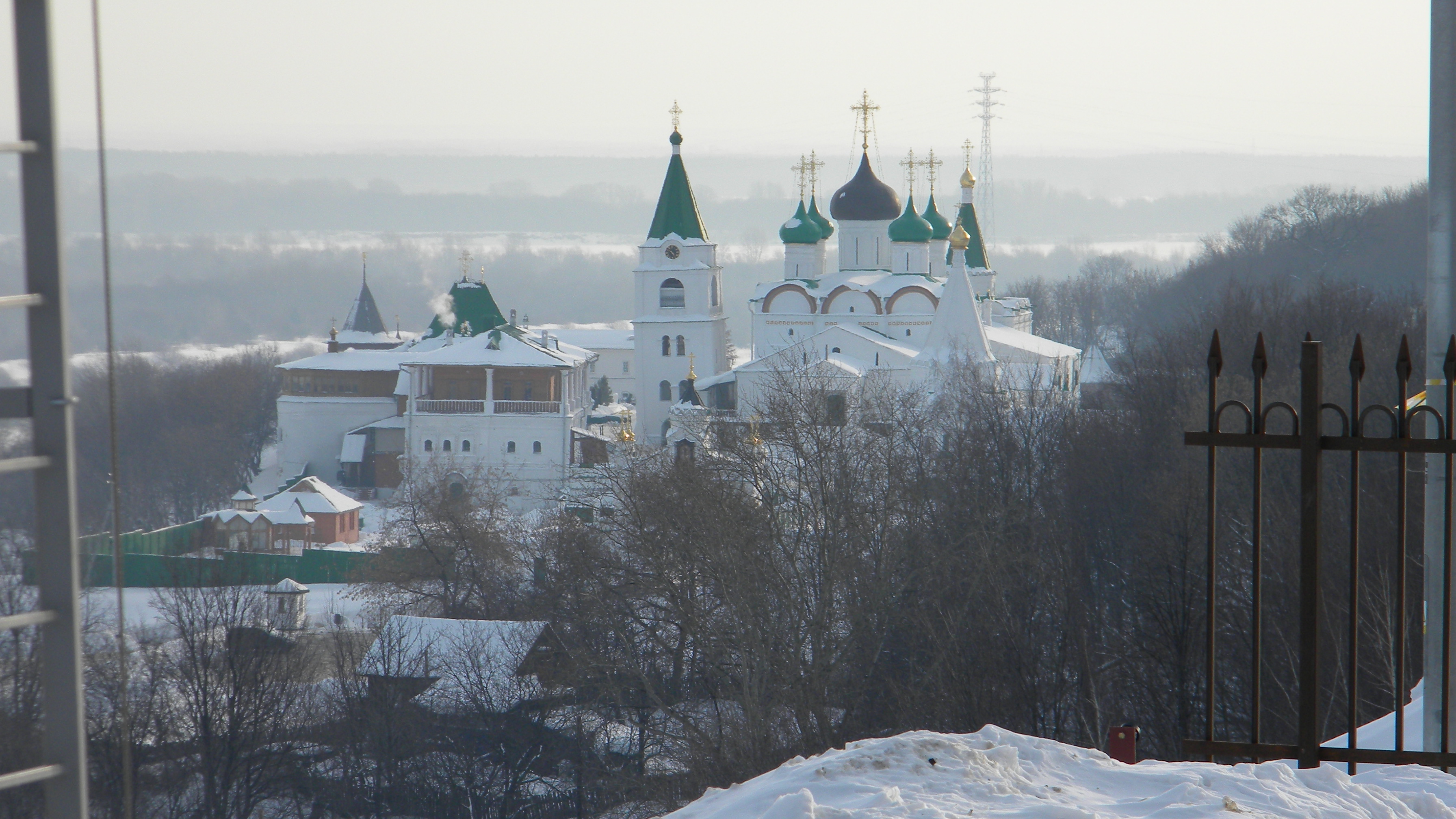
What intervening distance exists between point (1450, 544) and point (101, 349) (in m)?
3.46

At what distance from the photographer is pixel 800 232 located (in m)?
43.8

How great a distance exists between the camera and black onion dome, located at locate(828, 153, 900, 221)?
4253cm

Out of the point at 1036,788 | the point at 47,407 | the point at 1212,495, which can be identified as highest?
the point at 47,407

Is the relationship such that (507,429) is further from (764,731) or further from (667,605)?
(764,731)

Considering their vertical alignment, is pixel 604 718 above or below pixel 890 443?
below

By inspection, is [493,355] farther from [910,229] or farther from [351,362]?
[910,229]

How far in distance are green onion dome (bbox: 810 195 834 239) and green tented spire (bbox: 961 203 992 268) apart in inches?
332

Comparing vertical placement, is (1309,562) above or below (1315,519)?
below

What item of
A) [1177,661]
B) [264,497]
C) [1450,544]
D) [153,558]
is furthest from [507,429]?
[1450,544]

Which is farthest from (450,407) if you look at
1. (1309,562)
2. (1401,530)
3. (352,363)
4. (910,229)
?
(1401,530)

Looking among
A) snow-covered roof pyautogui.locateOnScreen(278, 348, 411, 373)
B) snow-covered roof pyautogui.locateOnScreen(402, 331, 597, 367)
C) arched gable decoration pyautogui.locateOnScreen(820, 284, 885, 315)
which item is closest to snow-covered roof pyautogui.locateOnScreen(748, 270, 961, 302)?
arched gable decoration pyautogui.locateOnScreen(820, 284, 885, 315)

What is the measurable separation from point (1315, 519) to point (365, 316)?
54219 mm

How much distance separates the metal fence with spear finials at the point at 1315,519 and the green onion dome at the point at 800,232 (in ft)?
134

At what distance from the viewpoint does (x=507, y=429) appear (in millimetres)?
39250
